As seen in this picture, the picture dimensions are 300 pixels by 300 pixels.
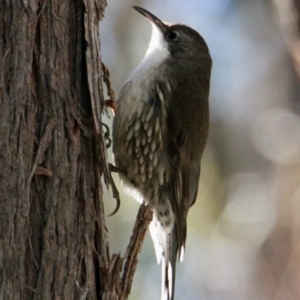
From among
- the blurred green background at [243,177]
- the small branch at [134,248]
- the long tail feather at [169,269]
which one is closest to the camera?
the small branch at [134,248]

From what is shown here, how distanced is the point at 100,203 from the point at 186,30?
69.1 inches

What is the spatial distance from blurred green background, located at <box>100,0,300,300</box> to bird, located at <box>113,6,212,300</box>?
96.1 inches

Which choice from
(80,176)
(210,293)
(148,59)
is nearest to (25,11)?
(80,176)

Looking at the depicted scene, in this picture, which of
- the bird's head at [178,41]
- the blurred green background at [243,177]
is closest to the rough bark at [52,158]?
the bird's head at [178,41]

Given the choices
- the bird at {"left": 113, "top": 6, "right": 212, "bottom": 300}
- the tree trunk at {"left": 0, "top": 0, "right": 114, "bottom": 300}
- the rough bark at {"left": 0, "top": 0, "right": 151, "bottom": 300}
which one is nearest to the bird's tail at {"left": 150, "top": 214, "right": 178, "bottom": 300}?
the bird at {"left": 113, "top": 6, "right": 212, "bottom": 300}

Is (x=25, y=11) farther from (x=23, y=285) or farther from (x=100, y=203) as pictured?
(x=23, y=285)

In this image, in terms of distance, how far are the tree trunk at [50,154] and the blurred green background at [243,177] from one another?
359cm

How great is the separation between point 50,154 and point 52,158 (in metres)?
0.02

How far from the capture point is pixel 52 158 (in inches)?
93.4

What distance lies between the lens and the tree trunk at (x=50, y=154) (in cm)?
223

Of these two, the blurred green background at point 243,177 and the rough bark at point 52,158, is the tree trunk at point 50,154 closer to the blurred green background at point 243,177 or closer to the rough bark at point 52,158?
the rough bark at point 52,158

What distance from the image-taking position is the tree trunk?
2.23m

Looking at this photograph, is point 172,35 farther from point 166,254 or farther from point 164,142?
point 166,254

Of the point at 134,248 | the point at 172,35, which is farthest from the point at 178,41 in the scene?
the point at 134,248
